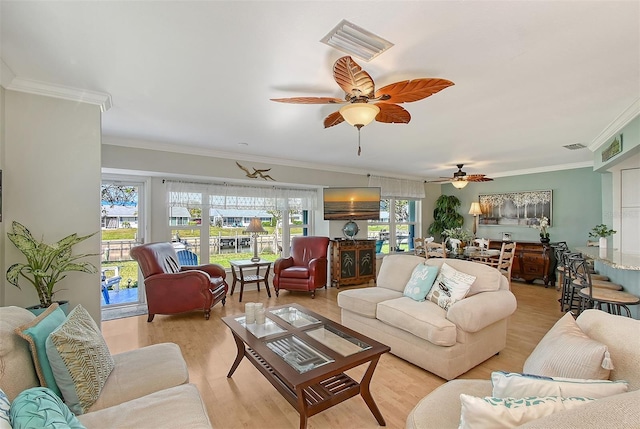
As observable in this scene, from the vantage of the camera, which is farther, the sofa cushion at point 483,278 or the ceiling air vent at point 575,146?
the ceiling air vent at point 575,146

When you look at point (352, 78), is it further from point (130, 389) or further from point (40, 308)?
point (40, 308)

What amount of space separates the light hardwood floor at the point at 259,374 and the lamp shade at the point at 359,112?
201cm

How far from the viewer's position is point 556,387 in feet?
3.25

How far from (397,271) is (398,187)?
12.8 ft

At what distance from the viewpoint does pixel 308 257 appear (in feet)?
17.7

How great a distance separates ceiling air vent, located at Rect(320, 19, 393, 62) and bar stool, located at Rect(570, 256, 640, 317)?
2.88 metres

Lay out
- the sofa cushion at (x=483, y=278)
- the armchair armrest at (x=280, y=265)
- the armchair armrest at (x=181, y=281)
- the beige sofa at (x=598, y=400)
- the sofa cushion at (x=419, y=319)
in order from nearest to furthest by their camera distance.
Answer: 1. the beige sofa at (x=598, y=400)
2. the sofa cushion at (x=419, y=319)
3. the sofa cushion at (x=483, y=278)
4. the armchair armrest at (x=181, y=281)
5. the armchair armrest at (x=280, y=265)

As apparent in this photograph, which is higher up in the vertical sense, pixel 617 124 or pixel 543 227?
pixel 617 124

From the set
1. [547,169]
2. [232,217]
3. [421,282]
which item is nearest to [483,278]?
[421,282]

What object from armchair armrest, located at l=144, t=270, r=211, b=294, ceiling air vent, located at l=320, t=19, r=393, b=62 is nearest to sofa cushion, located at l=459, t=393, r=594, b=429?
ceiling air vent, located at l=320, t=19, r=393, b=62

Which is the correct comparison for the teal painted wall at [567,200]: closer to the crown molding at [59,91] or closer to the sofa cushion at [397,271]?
the sofa cushion at [397,271]

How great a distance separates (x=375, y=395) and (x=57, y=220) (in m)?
2.94

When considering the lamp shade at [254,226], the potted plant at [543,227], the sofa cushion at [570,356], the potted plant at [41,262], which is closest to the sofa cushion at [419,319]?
the sofa cushion at [570,356]

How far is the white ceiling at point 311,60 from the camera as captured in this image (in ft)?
5.01
